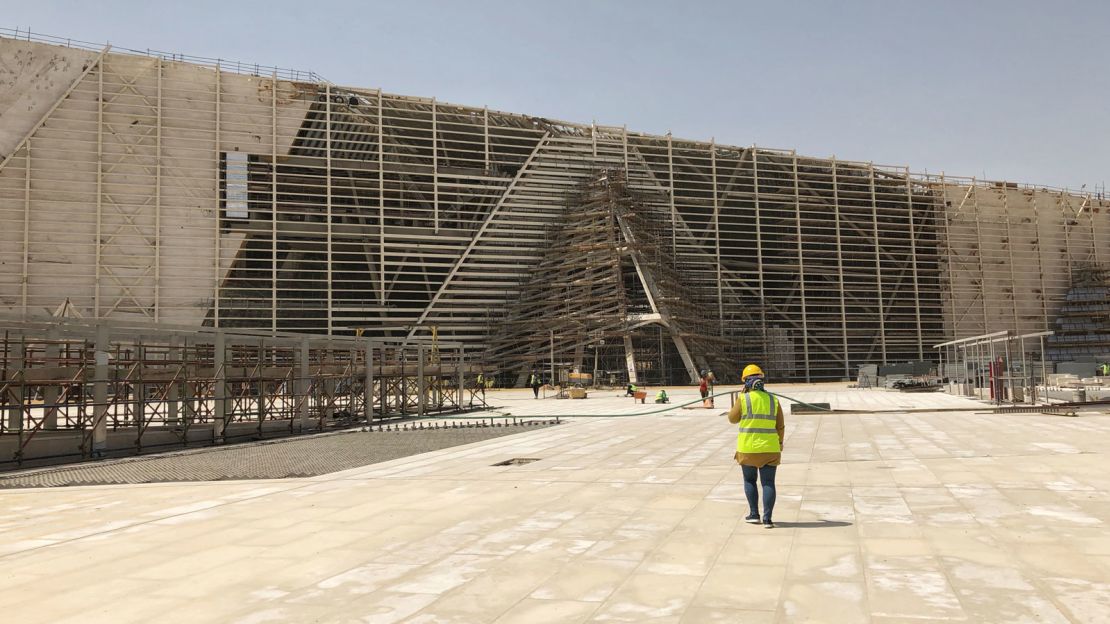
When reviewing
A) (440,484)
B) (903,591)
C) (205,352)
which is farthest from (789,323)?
(903,591)

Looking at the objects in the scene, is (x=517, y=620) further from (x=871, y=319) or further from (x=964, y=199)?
(x=964, y=199)

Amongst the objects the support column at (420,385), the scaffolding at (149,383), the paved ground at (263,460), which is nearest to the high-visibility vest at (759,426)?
the paved ground at (263,460)

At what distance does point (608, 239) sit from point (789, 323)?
736 inches

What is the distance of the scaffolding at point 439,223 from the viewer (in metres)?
46.6

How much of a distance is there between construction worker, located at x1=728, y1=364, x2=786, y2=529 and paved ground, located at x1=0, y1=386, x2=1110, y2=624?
11.7 inches

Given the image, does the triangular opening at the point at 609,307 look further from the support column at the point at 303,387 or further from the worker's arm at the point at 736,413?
the worker's arm at the point at 736,413

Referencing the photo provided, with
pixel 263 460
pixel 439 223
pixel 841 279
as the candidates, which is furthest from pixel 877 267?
pixel 263 460

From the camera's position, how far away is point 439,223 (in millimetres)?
56562

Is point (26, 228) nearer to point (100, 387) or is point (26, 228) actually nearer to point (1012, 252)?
point (100, 387)

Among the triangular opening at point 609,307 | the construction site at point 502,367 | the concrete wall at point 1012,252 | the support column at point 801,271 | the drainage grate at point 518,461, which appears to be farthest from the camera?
the concrete wall at point 1012,252

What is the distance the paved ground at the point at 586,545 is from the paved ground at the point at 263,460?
1193 mm

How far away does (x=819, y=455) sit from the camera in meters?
13.8

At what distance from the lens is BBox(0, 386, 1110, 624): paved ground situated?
544 cm

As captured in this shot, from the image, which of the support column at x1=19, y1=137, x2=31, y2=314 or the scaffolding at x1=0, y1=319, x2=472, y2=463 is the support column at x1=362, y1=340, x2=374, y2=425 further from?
the support column at x1=19, y1=137, x2=31, y2=314
